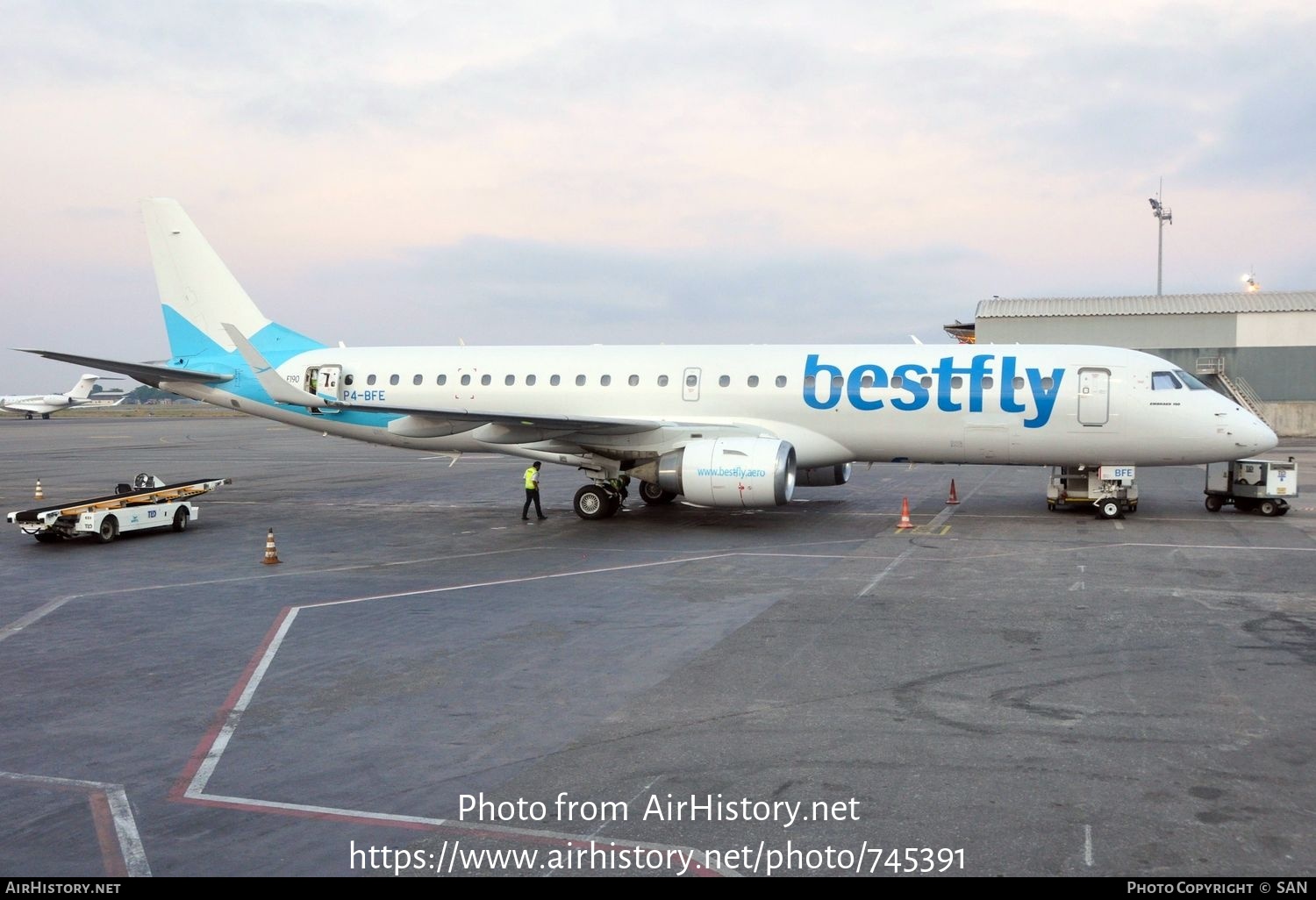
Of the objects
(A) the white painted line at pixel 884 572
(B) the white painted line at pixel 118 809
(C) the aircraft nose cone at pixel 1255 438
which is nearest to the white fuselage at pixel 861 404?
(C) the aircraft nose cone at pixel 1255 438

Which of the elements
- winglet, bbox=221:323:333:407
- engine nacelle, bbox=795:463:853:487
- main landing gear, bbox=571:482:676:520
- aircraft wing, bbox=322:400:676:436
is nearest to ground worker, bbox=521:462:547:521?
main landing gear, bbox=571:482:676:520

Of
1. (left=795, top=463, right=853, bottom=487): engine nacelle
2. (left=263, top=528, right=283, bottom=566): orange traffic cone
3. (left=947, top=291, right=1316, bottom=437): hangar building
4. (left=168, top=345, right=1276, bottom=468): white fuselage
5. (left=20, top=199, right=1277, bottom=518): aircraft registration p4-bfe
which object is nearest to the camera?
(left=263, top=528, right=283, bottom=566): orange traffic cone

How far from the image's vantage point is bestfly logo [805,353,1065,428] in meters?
22.6

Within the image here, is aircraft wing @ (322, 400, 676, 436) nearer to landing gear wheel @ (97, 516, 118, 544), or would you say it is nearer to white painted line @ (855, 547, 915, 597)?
landing gear wheel @ (97, 516, 118, 544)

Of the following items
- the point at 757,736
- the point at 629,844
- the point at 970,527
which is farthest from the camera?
the point at 970,527

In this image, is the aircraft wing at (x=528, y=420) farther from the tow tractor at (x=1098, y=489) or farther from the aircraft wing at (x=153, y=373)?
the tow tractor at (x=1098, y=489)

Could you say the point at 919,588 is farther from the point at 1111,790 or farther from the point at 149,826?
the point at 149,826

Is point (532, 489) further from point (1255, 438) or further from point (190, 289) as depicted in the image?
point (1255, 438)

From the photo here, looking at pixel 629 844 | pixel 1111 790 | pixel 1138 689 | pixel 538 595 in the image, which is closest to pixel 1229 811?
pixel 1111 790

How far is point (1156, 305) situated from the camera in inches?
2276

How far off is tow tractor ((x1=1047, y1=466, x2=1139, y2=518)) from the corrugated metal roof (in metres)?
36.5

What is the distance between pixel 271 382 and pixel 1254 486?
23.7 m
